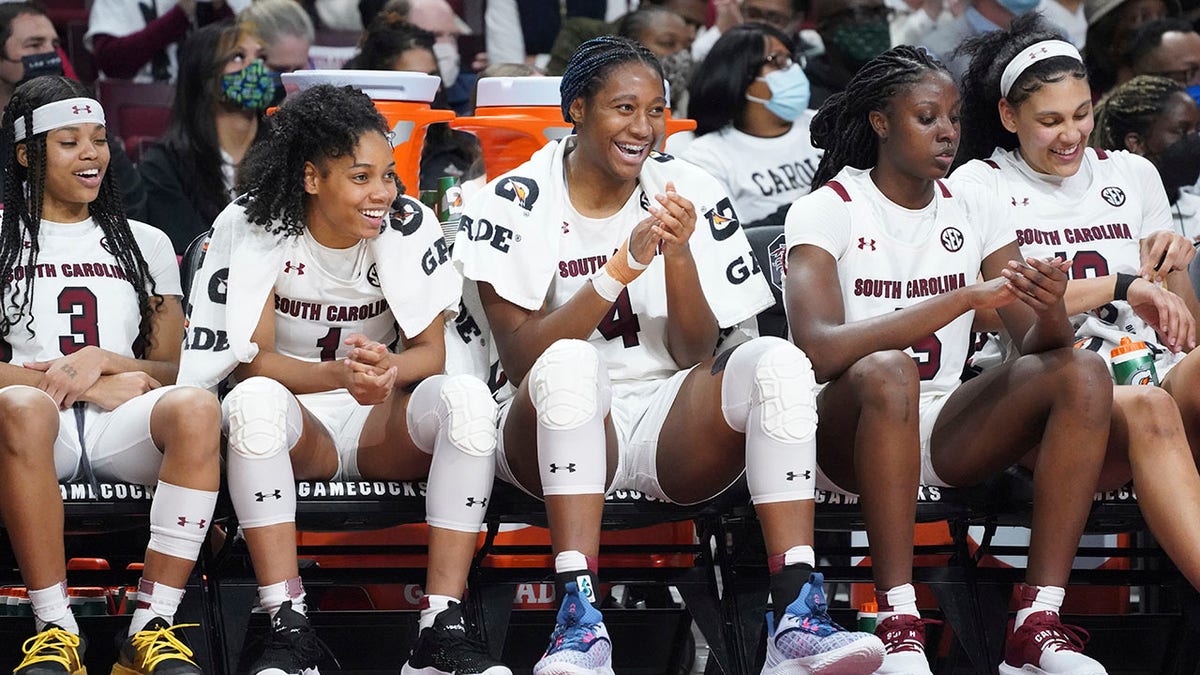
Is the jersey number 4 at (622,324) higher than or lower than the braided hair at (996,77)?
lower

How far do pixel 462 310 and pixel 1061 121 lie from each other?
1.53 m

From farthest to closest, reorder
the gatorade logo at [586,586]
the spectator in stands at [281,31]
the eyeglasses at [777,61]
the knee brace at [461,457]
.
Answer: the spectator in stands at [281,31] → the eyeglasses at [777,61] → the knee brace at [461,457] → the gatorade logo at [586,586]

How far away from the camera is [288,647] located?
10.4ft

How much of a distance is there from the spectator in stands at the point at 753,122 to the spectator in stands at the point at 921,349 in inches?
58.8

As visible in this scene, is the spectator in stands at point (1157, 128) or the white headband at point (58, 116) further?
the spectator in stands at point (1157, 128)

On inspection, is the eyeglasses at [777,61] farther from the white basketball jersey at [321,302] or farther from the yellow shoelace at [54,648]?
the yellow shoelace at [54,648]

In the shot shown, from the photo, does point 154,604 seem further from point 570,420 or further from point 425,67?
point 425,67

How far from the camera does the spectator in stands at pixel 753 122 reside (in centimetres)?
552

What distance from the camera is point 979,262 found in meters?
3.84

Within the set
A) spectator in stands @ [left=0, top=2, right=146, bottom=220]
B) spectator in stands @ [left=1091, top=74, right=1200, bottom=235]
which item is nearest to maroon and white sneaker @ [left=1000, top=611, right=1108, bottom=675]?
spectator in stands @ [left=1091, top=74, right=1200, bottom=235]

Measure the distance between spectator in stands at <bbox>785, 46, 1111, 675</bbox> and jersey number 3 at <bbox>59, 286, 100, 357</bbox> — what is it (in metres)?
1.59

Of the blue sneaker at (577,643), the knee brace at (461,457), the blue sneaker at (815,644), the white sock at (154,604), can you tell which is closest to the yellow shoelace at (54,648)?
the white sock at (154,604)

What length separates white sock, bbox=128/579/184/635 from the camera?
3.23m

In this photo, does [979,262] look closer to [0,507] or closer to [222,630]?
[222,630]
